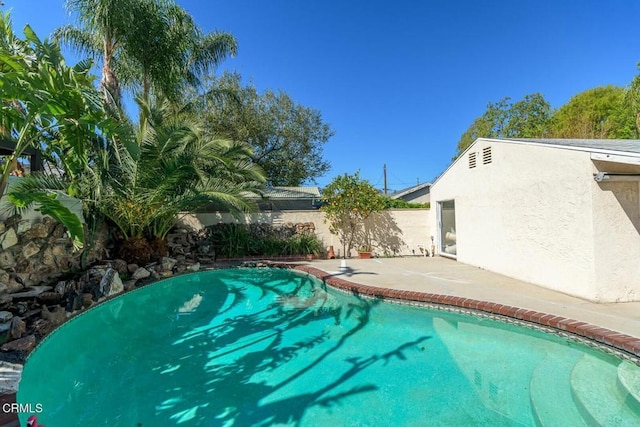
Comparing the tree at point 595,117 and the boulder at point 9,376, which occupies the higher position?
the tree at point 595,117

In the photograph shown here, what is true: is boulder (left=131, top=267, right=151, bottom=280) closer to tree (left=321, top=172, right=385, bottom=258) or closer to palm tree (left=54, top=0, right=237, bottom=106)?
palm tree (left=54, top=0, right=237, bottom=106)

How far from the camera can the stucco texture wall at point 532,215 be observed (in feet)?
22.4

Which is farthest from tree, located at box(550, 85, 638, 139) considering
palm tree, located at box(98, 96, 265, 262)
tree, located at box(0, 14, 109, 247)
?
tree, located at box(0, 14, 109, 247)

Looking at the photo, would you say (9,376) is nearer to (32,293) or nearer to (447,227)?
(32,293)

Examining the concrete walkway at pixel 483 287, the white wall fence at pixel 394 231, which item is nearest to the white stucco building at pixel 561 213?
the concrete walkway at pixel 483 287

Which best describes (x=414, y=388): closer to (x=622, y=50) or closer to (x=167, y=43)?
(x=167, y=43)

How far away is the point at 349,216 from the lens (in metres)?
15.4

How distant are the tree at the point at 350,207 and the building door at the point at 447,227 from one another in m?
2.76

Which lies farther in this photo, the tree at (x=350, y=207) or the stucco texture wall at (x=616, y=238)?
the tree at (x=350, y=207)

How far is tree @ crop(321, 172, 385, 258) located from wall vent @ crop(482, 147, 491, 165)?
5.34 metres

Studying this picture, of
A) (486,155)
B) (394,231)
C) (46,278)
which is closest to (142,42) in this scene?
(46,278)

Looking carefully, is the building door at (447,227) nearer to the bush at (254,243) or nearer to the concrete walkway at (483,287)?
the concrete walkway at (483,287)

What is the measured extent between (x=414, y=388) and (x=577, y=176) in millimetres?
6049

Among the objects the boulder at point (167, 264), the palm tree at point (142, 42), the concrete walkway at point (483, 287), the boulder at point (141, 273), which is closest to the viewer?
the concrete walkway at point (483, 287)
